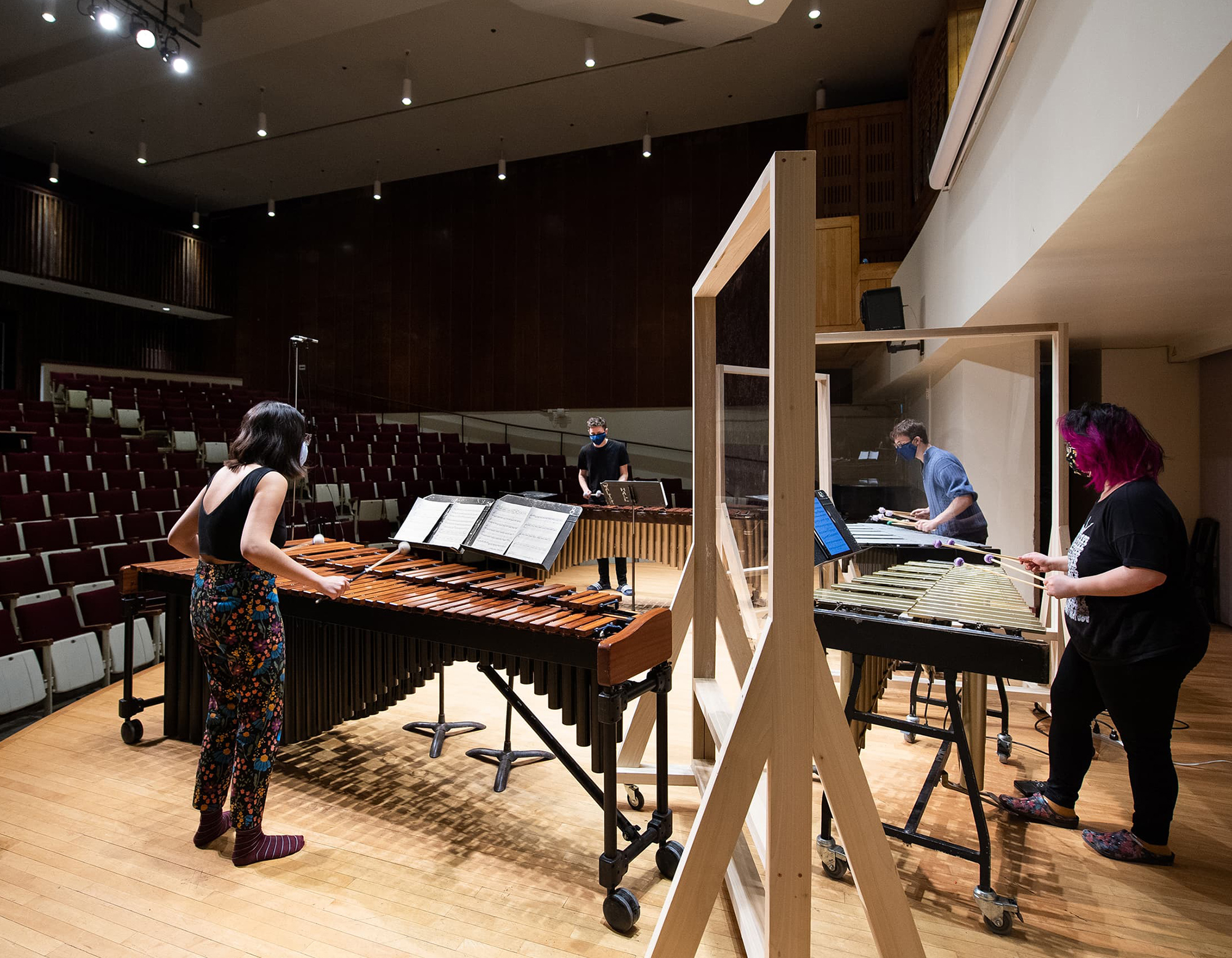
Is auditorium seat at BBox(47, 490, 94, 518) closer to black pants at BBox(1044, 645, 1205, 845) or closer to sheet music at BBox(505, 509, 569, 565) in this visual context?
sheet music at BBox(505, 509, 569, 565)

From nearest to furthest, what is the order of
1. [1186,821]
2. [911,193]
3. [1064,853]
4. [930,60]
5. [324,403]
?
1. [1064,853]
2. [1186,821]
3. [930,60]
4. [911,193]
5. [324,403]

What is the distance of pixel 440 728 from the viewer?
2.89m

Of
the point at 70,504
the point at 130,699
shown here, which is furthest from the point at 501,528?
the point at 70,504

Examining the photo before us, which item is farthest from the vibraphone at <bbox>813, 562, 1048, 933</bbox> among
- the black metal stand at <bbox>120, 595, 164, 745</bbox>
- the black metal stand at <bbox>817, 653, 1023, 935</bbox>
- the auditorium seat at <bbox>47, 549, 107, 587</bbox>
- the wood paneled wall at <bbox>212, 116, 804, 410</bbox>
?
the wood paneled wall at <bbox>212, 116, 804, 410</bbox>

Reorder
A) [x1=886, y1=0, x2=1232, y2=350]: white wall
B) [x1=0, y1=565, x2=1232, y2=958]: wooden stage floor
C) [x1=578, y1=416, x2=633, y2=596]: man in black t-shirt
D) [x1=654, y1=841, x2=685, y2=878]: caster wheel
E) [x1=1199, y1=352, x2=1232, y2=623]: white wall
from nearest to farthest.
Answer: [x1=886, y1=0, x2=1232, y2=350]: white wall → [x1=0, y1=565, x2=1232, y2=958]: wooden stage floor → [x1=654, y1=841, x2=685, y2=878]: caster wheel → [x1=1199, y1=352, x2=1232, y2=623]: white wall → [x1=578, y1=416, x2=633, y2=596]: man in black t-shirt

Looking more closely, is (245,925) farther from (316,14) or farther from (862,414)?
(316,14)

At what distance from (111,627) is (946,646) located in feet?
12.5

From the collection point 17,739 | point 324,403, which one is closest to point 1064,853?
point 17,739

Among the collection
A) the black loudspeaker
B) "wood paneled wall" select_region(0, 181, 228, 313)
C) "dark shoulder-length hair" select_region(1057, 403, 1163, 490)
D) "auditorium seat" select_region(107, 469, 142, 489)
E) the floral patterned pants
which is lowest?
the floral patterned pants

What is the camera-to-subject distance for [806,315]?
1278 mm

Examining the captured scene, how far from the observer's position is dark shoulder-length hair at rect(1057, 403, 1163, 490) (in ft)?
6.70

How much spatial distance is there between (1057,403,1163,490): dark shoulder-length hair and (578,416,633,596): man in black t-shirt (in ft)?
12.3

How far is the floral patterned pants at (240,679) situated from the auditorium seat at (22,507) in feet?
10.9

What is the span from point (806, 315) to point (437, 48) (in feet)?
25.7
